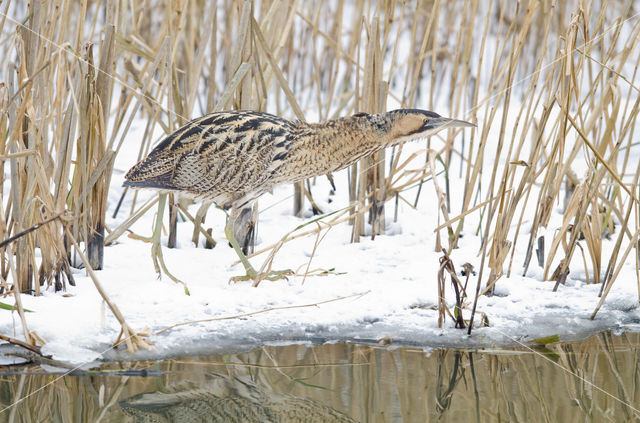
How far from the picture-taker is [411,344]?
2.62 m

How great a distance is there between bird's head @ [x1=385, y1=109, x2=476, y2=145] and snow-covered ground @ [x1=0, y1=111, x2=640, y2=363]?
0.54 metres

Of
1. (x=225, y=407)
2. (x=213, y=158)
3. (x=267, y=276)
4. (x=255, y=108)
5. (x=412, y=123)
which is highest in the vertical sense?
(x=255, y=108)

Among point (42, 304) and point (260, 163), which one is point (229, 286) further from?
point (42, 304)

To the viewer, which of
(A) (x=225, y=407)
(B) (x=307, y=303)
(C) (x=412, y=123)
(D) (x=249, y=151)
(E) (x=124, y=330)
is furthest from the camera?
(C) (x=412, y=123)

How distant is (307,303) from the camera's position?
9.43 ft

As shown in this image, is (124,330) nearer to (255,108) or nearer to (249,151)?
(249,151)

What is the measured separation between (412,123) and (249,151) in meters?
0.70

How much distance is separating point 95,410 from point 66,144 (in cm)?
113

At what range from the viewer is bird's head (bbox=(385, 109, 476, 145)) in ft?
10.7

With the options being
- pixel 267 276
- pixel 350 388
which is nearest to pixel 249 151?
pixel 267 276

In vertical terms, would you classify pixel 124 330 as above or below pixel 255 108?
below

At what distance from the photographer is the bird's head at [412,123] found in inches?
128

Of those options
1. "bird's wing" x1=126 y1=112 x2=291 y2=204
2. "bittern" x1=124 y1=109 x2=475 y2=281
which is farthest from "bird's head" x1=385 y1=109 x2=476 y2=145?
"bird's wing" x1=126 y1=112 x2=291 y2=204

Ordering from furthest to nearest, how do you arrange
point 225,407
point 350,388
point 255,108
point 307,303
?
point 255,108 → point 307,303 → point 350,388 → point 225,407
